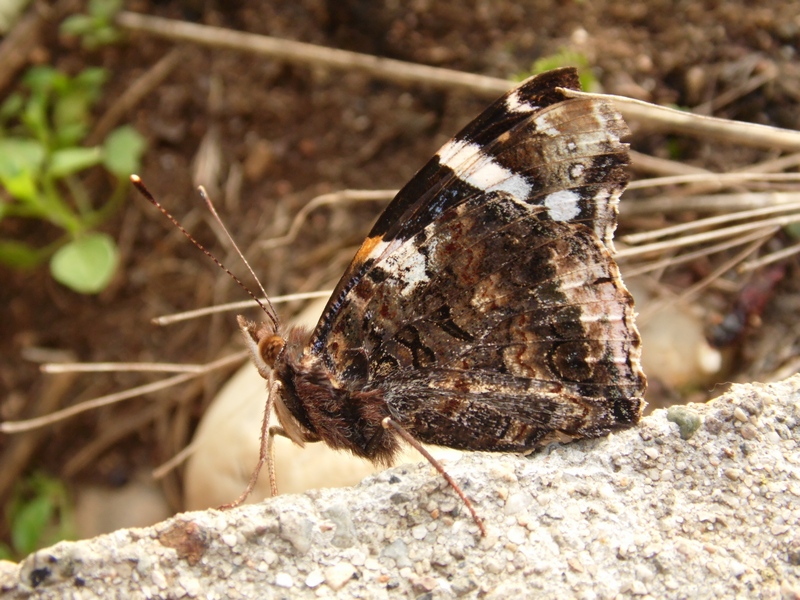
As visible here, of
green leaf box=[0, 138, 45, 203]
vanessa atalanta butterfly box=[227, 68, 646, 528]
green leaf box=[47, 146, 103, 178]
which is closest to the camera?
vanessa atalanta butterfly box=[227, 68, 646, 528]

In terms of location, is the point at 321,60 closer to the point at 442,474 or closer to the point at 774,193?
the point at 774,193

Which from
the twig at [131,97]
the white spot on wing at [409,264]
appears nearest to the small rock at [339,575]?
the white spot on wing at [409,264]

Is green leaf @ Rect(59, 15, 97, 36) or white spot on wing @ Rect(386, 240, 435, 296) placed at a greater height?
green leaf @ Rect(59, 15, 97, 36)

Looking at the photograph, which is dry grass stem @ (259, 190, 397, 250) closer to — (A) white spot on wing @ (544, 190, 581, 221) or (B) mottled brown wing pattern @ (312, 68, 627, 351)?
(B) mottled brown wing pattern @ (312, 68, 627, 351)

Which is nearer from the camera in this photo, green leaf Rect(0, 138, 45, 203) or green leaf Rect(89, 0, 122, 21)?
green leaf Rect(0, 138, 45, 203)

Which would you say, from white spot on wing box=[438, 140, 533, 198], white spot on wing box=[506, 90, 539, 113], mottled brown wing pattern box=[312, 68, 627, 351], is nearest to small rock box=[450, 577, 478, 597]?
mottled brown wing pattern box=[312, 68, 627, 351]

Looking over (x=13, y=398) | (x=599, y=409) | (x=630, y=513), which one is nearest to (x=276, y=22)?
(x=13, y=398)
